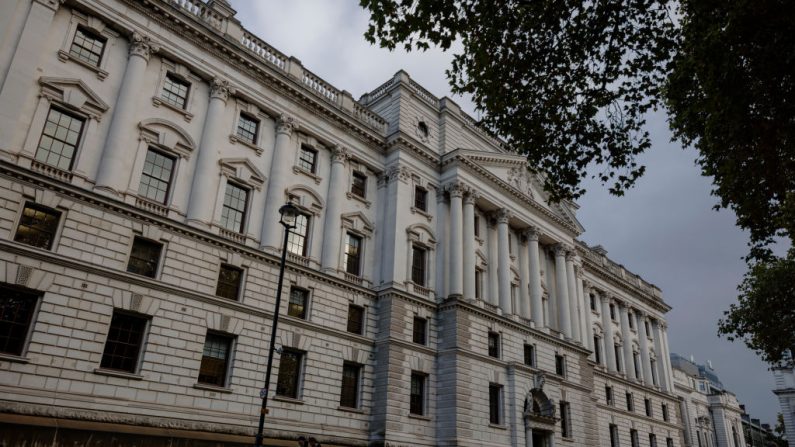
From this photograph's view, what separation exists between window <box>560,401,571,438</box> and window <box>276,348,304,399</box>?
726 inches

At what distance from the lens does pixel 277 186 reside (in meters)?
27.0

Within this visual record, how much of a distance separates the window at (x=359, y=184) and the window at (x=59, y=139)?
13984 mm

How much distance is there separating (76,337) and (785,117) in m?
22.5

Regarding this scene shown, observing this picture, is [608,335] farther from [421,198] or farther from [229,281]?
[229,281]

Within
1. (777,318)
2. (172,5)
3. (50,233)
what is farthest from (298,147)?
(777,318)

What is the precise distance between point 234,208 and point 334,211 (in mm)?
5456

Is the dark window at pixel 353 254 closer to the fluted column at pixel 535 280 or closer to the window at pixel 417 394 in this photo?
the window at pixel 417 394

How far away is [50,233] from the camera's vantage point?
19.4m

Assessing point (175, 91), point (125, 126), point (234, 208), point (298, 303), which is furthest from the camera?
point (298, 303)

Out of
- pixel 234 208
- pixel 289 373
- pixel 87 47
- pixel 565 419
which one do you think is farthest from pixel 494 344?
pixel 87 47

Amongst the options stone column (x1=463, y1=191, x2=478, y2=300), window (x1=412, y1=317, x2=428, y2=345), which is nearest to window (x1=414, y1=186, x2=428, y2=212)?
stone column (x1=463, y1=191, x2=478, y2=300)

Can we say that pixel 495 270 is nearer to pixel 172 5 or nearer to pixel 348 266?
pixel 348 266

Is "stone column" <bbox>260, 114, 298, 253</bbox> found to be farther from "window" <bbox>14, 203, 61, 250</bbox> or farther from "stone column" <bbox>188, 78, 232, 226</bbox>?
"window" <bbox>14, 203, 61, 250</bbox>

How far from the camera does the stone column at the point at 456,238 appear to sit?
105 ft
